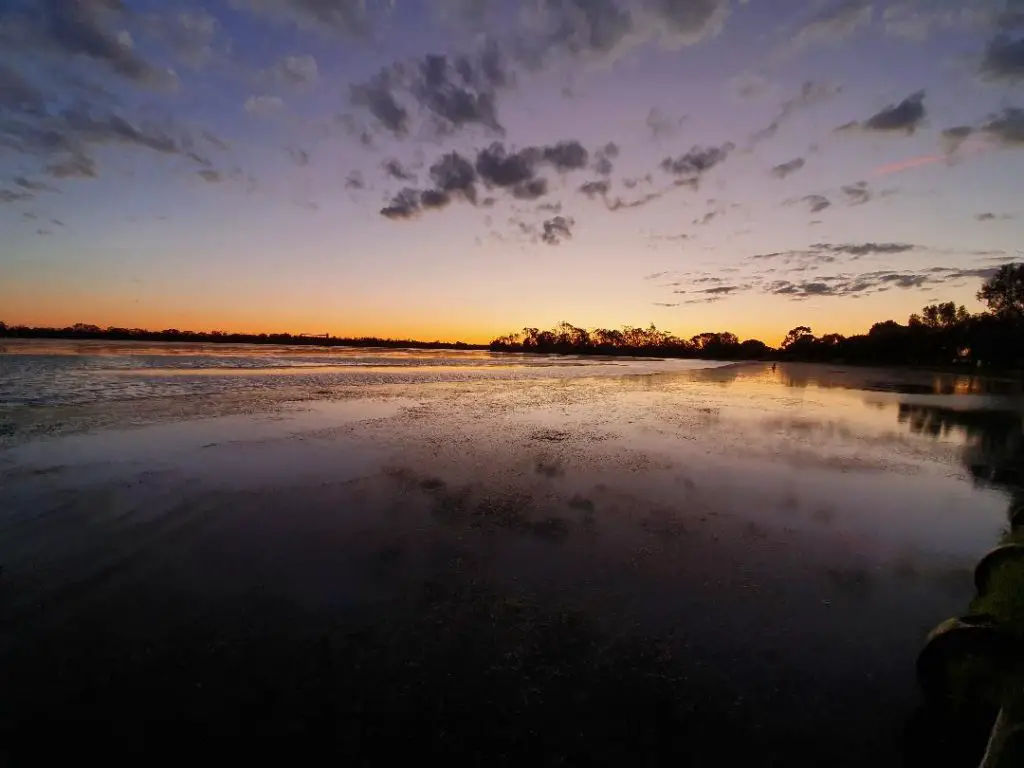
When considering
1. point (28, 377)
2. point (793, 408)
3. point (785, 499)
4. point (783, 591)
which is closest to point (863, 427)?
point (793, 408)

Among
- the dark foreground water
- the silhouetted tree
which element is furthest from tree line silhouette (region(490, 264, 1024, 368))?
the dark foreground water

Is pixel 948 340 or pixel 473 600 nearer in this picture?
pixel 473 600

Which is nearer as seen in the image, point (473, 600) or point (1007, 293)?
point (473, 600)

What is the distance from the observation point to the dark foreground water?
346 cm

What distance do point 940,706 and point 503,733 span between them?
328 cm

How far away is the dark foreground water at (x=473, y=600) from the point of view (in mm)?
3459

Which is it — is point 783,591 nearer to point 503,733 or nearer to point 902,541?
point 902,541

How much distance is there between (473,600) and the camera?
5.18m

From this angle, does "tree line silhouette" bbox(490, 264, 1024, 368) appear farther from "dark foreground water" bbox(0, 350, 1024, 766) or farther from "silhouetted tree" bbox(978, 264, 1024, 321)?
"dark foreground water" bbox(0, 350, 1024, 766)

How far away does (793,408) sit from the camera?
77.9 ft

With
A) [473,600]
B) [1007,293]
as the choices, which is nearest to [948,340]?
[1007,293]

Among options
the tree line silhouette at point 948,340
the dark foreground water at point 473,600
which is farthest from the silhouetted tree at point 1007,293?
the dark foreground water at point 473,600

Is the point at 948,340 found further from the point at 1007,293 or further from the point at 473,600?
the point at 473,600

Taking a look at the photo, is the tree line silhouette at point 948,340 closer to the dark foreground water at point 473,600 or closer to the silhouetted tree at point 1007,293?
the silhouetted tree at point 1007,293
